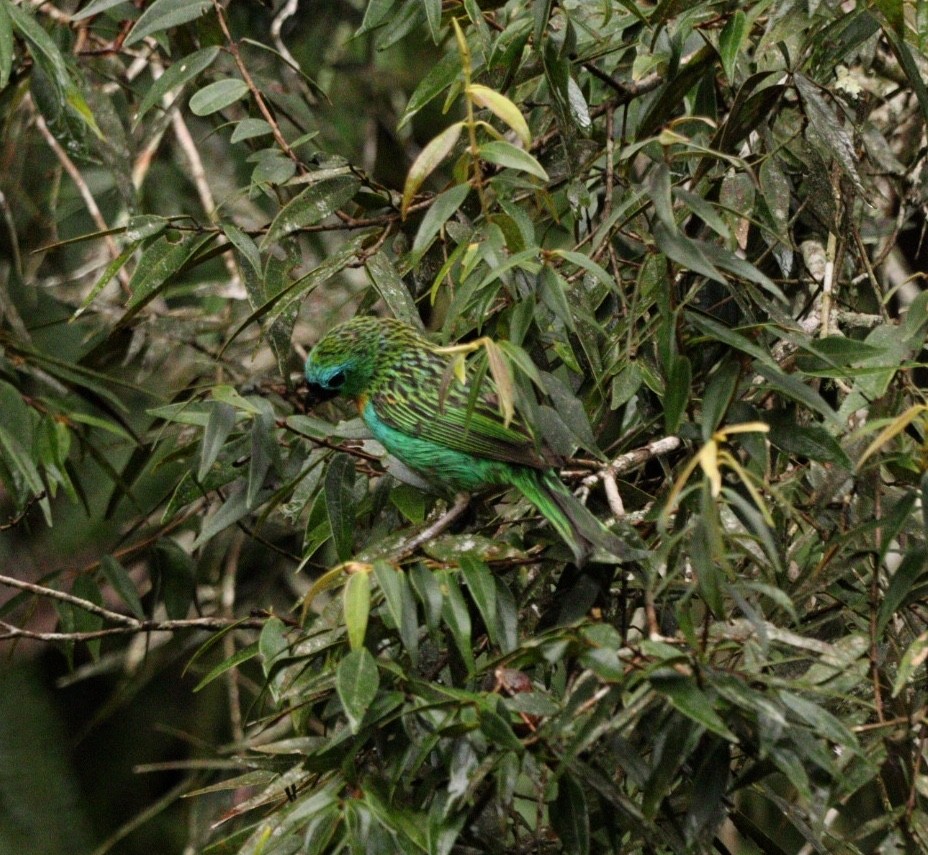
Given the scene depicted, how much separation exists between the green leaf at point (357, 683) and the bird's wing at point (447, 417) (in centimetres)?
74

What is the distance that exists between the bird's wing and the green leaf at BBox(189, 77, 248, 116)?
781 mm

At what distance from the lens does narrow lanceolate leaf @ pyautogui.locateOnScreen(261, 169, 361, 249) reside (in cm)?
293

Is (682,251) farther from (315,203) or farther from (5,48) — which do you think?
(5,48)

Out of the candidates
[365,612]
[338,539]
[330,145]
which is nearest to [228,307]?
[330,145]

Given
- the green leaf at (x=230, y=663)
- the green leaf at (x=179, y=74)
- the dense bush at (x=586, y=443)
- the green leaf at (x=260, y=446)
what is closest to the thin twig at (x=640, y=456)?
the dense bush at (x=586, y=443)

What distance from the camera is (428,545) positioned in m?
2.39

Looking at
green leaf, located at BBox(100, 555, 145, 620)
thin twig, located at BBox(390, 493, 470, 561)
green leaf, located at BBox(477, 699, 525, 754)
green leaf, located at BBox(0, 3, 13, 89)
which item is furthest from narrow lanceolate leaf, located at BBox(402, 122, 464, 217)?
green leaf, located at BBox(100, 555, 145, 620)

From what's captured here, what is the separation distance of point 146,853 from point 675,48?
5.15 metres

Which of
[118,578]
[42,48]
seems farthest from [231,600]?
[42,48]

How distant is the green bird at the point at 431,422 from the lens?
8.68 ft

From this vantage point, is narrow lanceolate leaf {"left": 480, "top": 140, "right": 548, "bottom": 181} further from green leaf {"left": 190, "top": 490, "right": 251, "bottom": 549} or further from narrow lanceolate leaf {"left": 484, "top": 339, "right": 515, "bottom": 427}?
green leaf {"left": 190, "top": 490, "right": 251, "bottom": 549}

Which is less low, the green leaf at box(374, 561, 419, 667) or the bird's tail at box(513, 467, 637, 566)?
the green leaf at box(374, 561, 419, 667)

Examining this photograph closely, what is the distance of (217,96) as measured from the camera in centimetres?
308

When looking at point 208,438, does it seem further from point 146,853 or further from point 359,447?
point 146,853
